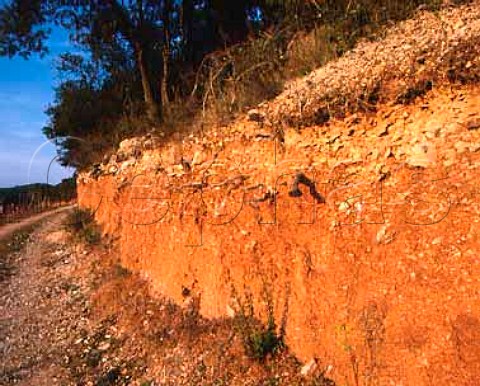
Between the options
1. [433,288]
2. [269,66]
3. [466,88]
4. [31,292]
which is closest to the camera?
[433,288]

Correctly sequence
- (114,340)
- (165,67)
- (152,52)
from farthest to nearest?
(152,52) → (165,67) → (114,340)

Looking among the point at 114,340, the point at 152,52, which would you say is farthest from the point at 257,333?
the point at 152,52

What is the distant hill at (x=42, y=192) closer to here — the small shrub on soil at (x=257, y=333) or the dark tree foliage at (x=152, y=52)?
the dark tree foliage at (x=152, y=52)

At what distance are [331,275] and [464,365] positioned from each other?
110cm

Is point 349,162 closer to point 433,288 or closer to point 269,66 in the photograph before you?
point 433,288

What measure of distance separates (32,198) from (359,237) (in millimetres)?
21918

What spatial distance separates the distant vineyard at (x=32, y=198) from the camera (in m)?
17.4

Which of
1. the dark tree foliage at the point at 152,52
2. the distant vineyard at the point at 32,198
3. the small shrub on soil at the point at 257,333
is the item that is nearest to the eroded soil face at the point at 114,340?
the small shrub on soil at the point at 257,333

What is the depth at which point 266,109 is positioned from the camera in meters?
4.22

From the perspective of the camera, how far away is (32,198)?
20.7m

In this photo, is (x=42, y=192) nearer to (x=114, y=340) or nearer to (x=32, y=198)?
(x=32, y=198)

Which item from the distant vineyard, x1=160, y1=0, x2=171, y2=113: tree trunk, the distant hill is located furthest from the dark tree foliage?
the distant hill

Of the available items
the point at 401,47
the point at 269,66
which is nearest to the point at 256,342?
the point at 401,47

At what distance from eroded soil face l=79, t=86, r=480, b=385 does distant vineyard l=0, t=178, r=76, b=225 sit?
1448 cm
